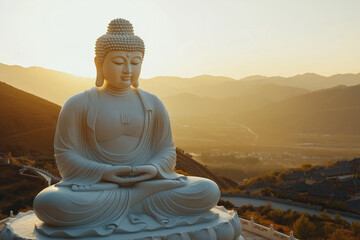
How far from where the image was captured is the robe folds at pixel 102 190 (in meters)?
5.21

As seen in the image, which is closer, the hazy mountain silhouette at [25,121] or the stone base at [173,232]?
the stone base at [173,232]

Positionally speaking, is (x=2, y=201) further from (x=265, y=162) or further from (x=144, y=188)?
(x=265, y=162)

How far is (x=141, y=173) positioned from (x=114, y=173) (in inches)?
17.1

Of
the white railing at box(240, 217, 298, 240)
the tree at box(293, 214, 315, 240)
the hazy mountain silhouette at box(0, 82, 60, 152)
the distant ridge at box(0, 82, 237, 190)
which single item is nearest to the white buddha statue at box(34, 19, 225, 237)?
the white railing at box(240, 217, 298, 240)

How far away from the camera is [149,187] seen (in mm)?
5836

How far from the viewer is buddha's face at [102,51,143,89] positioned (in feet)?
20.2

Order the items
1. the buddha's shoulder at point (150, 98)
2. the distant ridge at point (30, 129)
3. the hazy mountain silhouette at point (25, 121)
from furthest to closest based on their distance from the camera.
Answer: the hazy mountain silhouette at point (25, 121) < the distant ridge at point (30, 129) < the buddha's shoulder at point (150, 98)

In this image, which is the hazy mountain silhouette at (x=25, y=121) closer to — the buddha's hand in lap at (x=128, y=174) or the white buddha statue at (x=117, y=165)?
the white buddha statue at (x=117, y=165)

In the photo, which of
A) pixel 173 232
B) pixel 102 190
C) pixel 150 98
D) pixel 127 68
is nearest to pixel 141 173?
pixel 102 190

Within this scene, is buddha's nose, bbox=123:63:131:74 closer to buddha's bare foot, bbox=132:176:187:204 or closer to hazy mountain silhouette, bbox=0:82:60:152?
buddha's bare foot, bbox=132:176:187:204

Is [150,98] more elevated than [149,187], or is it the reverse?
[150,98]

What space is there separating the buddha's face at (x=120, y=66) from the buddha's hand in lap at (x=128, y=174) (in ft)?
4.68

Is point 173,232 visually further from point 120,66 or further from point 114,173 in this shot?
point 120,66

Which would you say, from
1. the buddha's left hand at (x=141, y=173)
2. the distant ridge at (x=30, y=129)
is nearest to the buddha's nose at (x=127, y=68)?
the buddha's left hand at (x=141, y=173)
